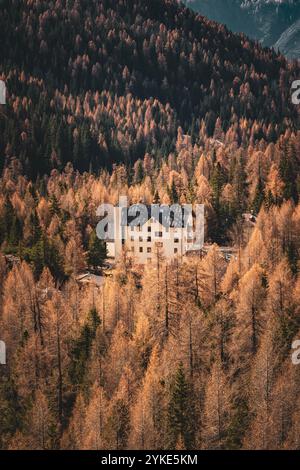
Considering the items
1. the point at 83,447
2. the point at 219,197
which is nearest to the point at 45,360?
the point at 83,447

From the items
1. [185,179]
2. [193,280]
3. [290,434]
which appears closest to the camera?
[290,434]

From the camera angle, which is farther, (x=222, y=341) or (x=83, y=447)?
(x=222, y=341)

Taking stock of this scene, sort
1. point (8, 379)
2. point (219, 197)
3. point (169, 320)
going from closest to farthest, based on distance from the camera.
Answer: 1. point (8, 379)
2. point (169, 320)
3. point (219, 197)

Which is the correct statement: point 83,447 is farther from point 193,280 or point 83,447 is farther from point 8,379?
point 193,280

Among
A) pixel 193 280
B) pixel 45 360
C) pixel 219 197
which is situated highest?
pixel 219 197
